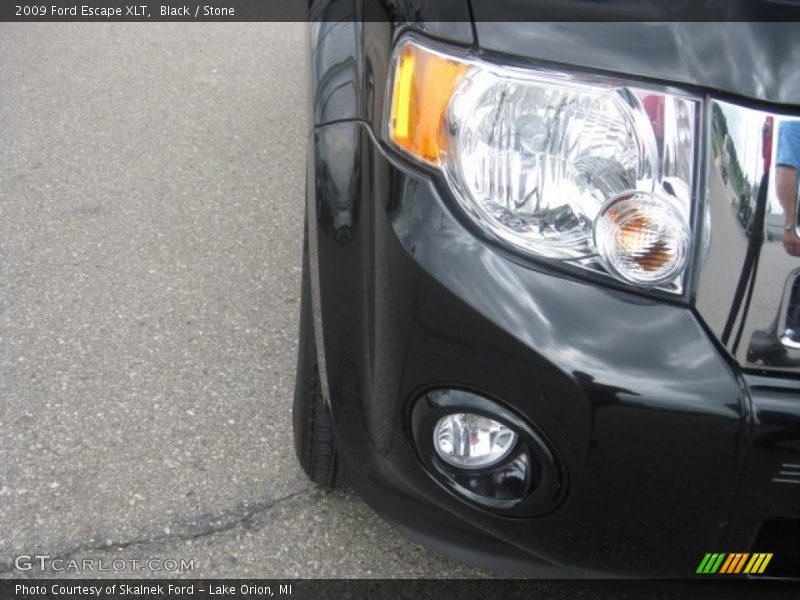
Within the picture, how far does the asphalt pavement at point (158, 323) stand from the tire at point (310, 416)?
11 cm

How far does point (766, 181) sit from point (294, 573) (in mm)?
1319

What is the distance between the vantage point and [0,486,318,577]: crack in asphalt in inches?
81.9

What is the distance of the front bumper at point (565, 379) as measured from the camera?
54.2 inches

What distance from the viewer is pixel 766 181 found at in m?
1.36

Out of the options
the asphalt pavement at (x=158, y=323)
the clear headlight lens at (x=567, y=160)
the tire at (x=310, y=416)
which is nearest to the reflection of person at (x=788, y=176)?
the clear headlight lens at (x=567, y=160)

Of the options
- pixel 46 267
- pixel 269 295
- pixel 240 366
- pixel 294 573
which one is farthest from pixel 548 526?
pixel 46 267

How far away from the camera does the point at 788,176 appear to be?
1.36 m

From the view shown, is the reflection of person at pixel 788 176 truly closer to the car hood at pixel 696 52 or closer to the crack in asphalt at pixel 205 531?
the car hood at pixel 696 52

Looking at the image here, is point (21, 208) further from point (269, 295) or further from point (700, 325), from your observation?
point (700, 325)

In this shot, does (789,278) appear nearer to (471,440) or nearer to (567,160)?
(567,160)

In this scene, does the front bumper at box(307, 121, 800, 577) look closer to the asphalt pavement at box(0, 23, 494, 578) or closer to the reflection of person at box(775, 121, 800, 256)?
the reflection of person at box(775, 121, 800, 256)

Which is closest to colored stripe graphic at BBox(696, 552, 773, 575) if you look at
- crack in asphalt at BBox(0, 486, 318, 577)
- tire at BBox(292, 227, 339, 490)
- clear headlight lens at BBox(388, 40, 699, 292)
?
clear headlight lens at BBox(388, 40, 699, 292)

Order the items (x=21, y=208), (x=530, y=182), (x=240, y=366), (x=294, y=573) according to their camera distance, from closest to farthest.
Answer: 1. (x=530, y=182)
2. (x=294, y=573)
3. (x=240, y=366)
4. (x=21, y=208)

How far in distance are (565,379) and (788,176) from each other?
0.43 metres
